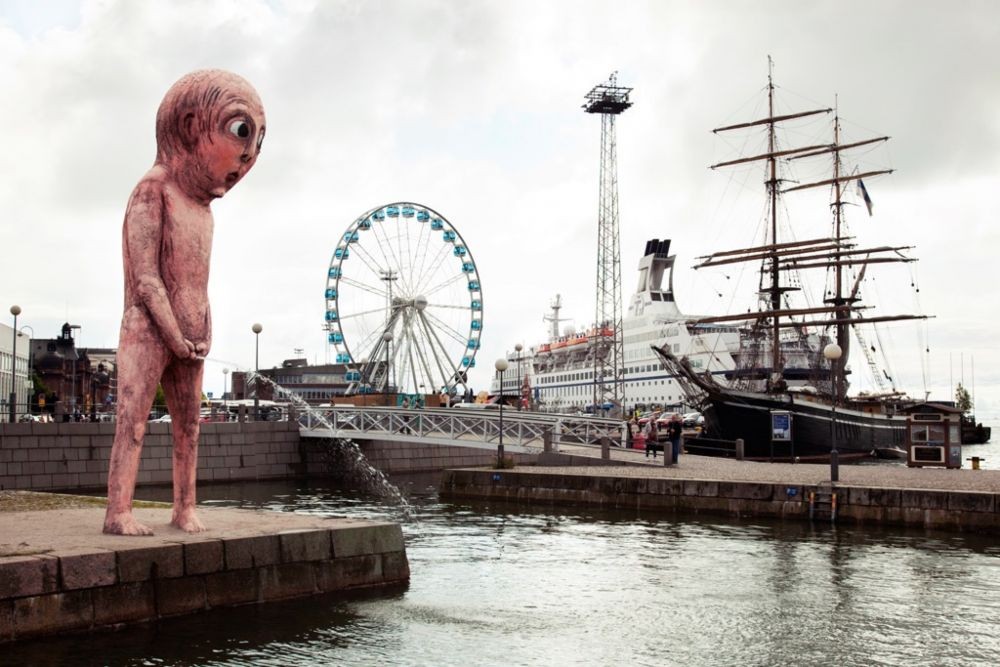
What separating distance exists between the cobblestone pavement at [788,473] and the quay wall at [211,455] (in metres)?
Answer: 7.00

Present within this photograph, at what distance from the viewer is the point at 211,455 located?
39938mm

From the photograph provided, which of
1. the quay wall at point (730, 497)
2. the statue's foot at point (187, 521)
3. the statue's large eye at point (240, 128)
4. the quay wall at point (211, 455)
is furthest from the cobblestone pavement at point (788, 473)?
the statue's large eye at point (240, 128)

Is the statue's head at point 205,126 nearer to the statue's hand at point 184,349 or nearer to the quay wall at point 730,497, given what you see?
the statue's hand at point 184,349

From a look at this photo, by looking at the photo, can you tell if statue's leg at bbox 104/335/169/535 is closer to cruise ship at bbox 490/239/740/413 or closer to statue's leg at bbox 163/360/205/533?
statue's leg at bbox 163/360/205/533

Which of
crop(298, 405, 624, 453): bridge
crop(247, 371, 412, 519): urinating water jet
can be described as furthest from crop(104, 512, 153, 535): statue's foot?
crop(247, 371, 412, 519): urinating water jet

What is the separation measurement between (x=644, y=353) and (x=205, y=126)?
96.6 m

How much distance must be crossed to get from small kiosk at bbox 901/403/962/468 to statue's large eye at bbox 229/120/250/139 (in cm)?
2660

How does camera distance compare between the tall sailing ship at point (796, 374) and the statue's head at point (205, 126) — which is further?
the tall sailing ship at point (796, 374)

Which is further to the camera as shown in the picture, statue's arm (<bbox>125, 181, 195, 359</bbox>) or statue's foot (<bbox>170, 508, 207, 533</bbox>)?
statue's foot (<bbox>170, 508, 207, 533</bbox>)

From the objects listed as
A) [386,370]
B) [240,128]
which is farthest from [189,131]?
[386,370]

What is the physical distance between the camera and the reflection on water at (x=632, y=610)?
36.1 feet

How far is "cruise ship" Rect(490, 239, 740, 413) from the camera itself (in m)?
101

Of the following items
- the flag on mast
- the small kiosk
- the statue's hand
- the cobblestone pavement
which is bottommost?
the cobblestone pavement

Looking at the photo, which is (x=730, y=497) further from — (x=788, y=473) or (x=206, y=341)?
(x=206, y=341)
